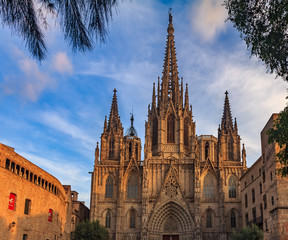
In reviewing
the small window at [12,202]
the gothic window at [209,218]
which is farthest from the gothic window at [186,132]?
the small window at [12,202]

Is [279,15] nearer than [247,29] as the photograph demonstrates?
Yes

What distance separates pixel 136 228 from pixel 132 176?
7519 mm

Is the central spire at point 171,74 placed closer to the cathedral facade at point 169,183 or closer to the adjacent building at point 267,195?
the cathedral facade at point 169,183

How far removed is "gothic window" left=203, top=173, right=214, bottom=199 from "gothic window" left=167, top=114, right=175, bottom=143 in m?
7.94

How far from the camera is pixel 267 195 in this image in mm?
32656

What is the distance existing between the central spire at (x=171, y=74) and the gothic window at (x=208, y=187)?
44.0 ft

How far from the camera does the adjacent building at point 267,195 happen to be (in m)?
29.2

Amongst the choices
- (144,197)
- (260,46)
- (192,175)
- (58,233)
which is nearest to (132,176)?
(144,197)

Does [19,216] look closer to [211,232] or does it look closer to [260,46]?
[260,46]

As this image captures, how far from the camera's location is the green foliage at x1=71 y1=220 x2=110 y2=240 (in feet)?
146

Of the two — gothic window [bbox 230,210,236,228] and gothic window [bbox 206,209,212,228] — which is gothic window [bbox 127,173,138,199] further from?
gothic window [bbox 230,210,236,228]

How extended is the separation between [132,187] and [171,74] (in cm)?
2109

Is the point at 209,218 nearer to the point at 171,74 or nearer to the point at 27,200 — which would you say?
the point at 171,74

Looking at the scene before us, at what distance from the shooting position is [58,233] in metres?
42.1
